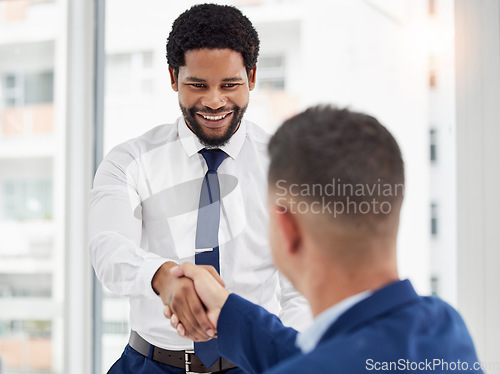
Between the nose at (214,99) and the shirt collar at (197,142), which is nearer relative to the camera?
the nose at (214,99)

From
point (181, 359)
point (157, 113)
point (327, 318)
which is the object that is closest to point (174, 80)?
point (157, 113)

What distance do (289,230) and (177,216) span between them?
70 centimetres

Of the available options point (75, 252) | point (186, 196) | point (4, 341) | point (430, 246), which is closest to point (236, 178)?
point (186, 196)

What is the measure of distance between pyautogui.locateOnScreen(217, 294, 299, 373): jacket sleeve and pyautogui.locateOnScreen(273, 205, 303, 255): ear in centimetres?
27

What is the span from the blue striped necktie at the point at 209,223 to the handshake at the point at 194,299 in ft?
0.50

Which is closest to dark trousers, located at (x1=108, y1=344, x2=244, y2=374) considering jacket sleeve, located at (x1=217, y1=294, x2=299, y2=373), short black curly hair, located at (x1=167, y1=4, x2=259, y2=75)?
jacket sleeve, located at (x1=217, y1=294, x2=299, y2=373)

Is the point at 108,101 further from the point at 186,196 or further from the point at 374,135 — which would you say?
the point at 374,135

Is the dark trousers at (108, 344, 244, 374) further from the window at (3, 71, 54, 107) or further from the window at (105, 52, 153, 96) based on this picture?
the window at (3, 71, 54, 107)

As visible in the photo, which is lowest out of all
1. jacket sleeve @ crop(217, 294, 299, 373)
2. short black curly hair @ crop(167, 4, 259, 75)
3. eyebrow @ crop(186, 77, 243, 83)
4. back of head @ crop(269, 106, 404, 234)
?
jacket sleeve @ crop(217, 294, 299, 373)

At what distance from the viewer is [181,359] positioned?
1369 mm

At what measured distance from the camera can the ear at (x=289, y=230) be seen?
2.61 ft

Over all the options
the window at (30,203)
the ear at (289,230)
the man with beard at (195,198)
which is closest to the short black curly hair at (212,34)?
the man with beard at (195,198)

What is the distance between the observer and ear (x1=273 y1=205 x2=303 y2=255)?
796 millimetres

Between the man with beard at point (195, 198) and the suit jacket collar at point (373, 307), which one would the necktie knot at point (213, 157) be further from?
the suit jacket collar at point (373, 307)
